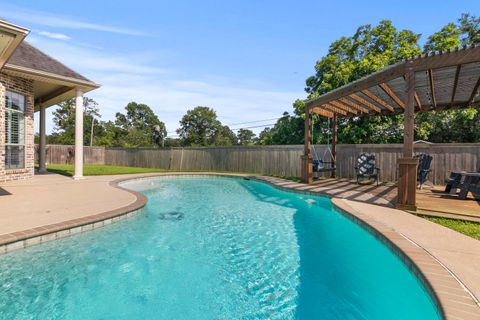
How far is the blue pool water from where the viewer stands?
7.70ft

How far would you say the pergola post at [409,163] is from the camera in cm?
493

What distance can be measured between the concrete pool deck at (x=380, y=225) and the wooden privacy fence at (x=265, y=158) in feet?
13.0

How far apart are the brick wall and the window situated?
0.12m

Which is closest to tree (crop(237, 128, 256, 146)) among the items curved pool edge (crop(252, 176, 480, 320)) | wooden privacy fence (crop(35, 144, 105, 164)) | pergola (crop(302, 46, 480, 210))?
wooden privacy fence (crop(35, 144, 105, 164))

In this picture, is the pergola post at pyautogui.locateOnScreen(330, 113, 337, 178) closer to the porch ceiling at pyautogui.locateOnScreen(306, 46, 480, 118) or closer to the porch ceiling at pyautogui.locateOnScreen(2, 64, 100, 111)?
the porch ceiling at pyautogui.locateOnScreen(306, 46, 480, 118)

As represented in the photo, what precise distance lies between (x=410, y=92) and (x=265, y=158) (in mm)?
9238

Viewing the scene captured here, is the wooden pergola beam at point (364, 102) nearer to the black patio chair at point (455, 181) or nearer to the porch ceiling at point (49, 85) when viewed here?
the black patio chair at point (455, 181)

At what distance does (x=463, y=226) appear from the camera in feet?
13.0

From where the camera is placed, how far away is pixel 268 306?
2.43 meters

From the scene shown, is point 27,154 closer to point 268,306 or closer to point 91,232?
point 91,232

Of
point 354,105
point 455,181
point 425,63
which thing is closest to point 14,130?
point 354,105

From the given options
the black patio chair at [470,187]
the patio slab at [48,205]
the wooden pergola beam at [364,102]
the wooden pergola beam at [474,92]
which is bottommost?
the patio slab at [48,205]

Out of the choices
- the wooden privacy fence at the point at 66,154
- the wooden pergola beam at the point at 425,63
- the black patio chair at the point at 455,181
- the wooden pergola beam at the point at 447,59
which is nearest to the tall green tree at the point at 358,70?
the black patio chair at the point at 455,181

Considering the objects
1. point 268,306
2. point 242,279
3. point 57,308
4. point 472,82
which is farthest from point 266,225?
point 472,82
